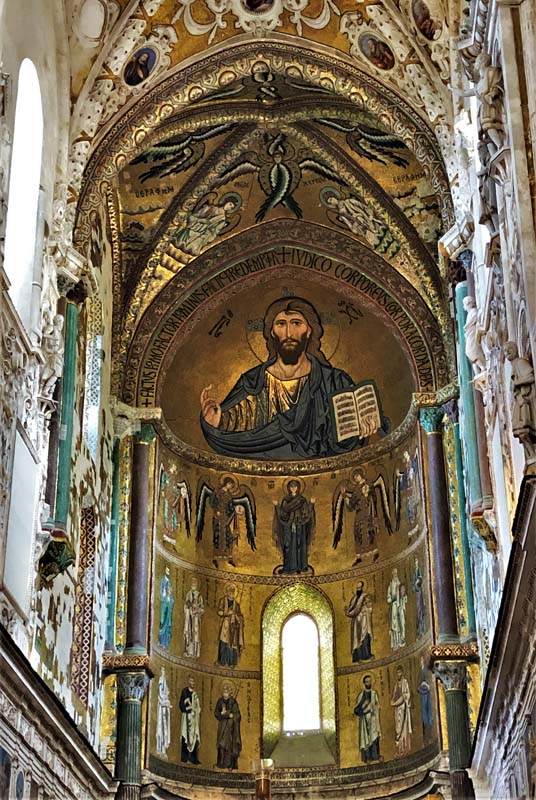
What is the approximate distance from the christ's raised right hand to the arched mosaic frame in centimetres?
358

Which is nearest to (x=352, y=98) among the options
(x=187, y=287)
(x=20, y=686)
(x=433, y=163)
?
(x=433, y=163)

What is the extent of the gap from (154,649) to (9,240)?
28.7 feet

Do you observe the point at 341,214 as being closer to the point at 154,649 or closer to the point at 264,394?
the point at 264,394

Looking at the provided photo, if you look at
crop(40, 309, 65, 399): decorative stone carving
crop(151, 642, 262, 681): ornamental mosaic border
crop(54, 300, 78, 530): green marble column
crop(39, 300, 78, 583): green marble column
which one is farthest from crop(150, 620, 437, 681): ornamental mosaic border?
crop(40, 309, 65, 399): decorative stone carving

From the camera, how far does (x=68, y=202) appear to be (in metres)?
19.1

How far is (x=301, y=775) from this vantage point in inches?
923

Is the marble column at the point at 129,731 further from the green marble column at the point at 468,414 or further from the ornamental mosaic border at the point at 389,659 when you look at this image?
the green marble column at the point at 468,414

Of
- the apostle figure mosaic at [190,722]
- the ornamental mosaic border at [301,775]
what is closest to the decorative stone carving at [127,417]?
the apostle figure mosaic at [190,722]

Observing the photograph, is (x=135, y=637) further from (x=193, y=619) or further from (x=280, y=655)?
(x=280, y=655)

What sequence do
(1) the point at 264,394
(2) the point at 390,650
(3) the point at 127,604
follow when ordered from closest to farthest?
1. (3) the point at 127,604
2. (2) the point at 390,650
3. (1) the point at 264,394

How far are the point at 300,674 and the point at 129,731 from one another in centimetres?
454

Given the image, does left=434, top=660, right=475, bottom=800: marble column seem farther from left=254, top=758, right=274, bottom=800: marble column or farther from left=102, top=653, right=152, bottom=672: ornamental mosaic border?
left=102, top=653, right=152, bottom=672: ornamental mosaic border

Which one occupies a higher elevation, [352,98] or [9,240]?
[352,98]

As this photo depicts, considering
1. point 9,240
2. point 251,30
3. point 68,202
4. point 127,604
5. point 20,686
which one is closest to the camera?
point 20,686
